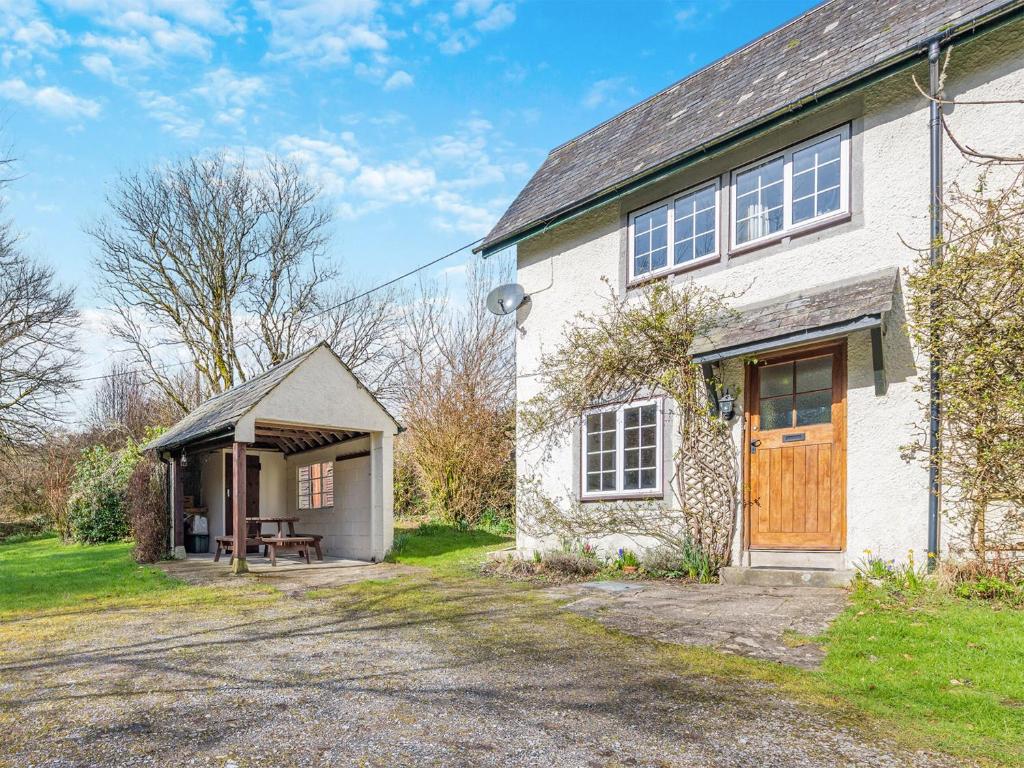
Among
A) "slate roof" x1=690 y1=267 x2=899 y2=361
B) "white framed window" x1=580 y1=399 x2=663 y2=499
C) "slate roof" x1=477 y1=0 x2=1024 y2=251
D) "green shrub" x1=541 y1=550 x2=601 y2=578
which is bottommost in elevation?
"green shrub" x1=541 y1=550 x2=601 y2=578

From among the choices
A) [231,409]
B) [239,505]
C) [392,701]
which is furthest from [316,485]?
[392,701]

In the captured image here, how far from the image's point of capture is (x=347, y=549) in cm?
1386

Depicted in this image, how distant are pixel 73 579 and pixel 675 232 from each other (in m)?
10.4

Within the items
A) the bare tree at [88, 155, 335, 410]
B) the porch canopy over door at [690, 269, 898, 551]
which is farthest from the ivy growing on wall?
the bare tree at [88, 155, 335, 410]

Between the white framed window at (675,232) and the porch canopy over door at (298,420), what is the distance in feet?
17.6

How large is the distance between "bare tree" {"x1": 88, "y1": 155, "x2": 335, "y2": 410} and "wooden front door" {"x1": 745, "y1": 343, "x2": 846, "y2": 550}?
18310 mm

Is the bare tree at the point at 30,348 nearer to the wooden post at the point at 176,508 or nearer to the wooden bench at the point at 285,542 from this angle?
the wooden post at the point at 176,508

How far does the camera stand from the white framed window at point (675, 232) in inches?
364

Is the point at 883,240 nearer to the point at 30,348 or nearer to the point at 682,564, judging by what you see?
the point at 682,564

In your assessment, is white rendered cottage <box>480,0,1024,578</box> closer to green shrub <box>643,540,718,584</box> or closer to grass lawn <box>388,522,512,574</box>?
green shrub <box>643,540,718,584</box>

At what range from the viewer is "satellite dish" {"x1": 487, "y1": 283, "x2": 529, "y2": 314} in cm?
1150

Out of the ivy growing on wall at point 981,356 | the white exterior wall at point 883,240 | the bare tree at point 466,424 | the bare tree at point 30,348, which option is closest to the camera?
the ivy growing on wall at point 981,356

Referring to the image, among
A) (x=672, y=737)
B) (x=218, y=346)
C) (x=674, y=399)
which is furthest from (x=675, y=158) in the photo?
(x=218, y=346)

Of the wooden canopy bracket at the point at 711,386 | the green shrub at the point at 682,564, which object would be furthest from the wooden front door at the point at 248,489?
the wooden canopy bracket at the point at 711,386
